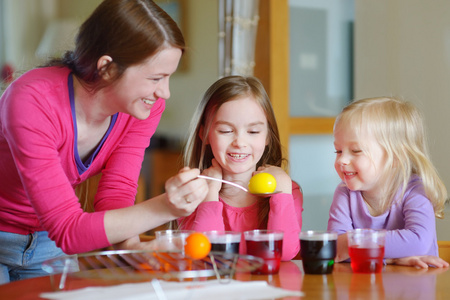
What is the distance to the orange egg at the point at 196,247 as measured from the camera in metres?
1.23

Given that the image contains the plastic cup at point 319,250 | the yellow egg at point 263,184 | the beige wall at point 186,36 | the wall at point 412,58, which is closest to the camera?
the plastic cup at point 319,250

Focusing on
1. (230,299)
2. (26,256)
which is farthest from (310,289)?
(26,256)

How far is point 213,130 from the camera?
75.4 inches

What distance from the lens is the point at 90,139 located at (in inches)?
66.1

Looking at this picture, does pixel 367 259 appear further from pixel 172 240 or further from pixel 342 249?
pixel 172 240

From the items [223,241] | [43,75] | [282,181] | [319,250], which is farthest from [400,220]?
[43,75]

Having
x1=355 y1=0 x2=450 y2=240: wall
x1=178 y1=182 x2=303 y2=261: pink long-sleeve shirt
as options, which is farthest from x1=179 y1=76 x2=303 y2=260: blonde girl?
x1=355 y1=0 x2=450 y2=240: wall

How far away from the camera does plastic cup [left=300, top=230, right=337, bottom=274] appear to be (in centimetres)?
133

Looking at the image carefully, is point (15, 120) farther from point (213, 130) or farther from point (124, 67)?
point (213, 130)

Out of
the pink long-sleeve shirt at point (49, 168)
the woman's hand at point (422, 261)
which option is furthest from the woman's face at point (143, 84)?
the woman's hand at point (422, 261)

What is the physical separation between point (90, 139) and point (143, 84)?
0.26 metres

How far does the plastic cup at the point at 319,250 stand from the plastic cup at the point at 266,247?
63 millimetres

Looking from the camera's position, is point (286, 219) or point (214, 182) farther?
point (214, 182)

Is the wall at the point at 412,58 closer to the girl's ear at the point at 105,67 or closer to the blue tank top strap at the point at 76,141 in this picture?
the blue tank top strap at the point at 76,141
